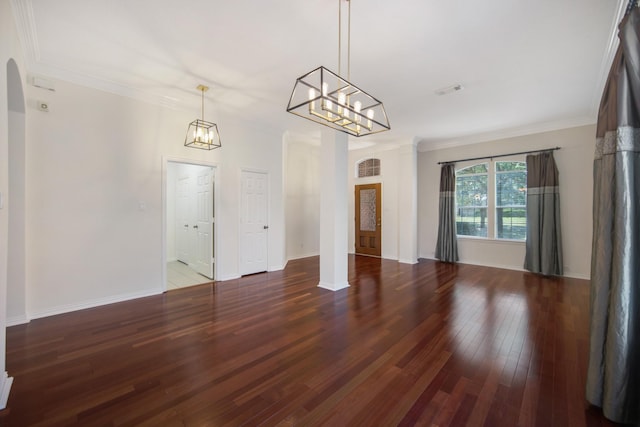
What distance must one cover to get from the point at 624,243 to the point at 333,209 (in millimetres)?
3260

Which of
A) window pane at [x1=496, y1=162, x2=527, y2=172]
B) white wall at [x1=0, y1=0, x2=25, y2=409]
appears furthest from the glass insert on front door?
white wall at [x1=0, y1=0, x2=25, y2=409]

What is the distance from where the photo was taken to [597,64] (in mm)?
3205

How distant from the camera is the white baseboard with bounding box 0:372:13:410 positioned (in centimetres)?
179

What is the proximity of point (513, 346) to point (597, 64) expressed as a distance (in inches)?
134

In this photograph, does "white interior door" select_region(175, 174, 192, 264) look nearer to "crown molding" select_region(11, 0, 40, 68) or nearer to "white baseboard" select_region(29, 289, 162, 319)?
"white baseboard" select_region(29, 289, 162, 319)

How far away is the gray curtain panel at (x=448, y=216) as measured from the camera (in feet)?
21.3

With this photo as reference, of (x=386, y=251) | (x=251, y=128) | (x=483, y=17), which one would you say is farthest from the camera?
(x=386, y=251)

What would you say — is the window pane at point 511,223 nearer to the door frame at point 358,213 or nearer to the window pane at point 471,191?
the window pane at point 471,191

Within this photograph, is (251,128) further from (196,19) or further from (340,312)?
(340,312)

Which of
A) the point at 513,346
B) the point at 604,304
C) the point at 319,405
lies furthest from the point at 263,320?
the point at 604,304

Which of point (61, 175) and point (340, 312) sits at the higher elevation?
point (61, 175)

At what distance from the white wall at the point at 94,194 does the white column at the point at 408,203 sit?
4.53 metres

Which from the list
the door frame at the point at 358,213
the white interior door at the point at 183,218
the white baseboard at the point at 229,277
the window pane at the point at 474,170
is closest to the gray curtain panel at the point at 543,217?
the window pane at the point at 474,170

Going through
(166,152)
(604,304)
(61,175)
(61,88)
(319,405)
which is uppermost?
(61,88)
